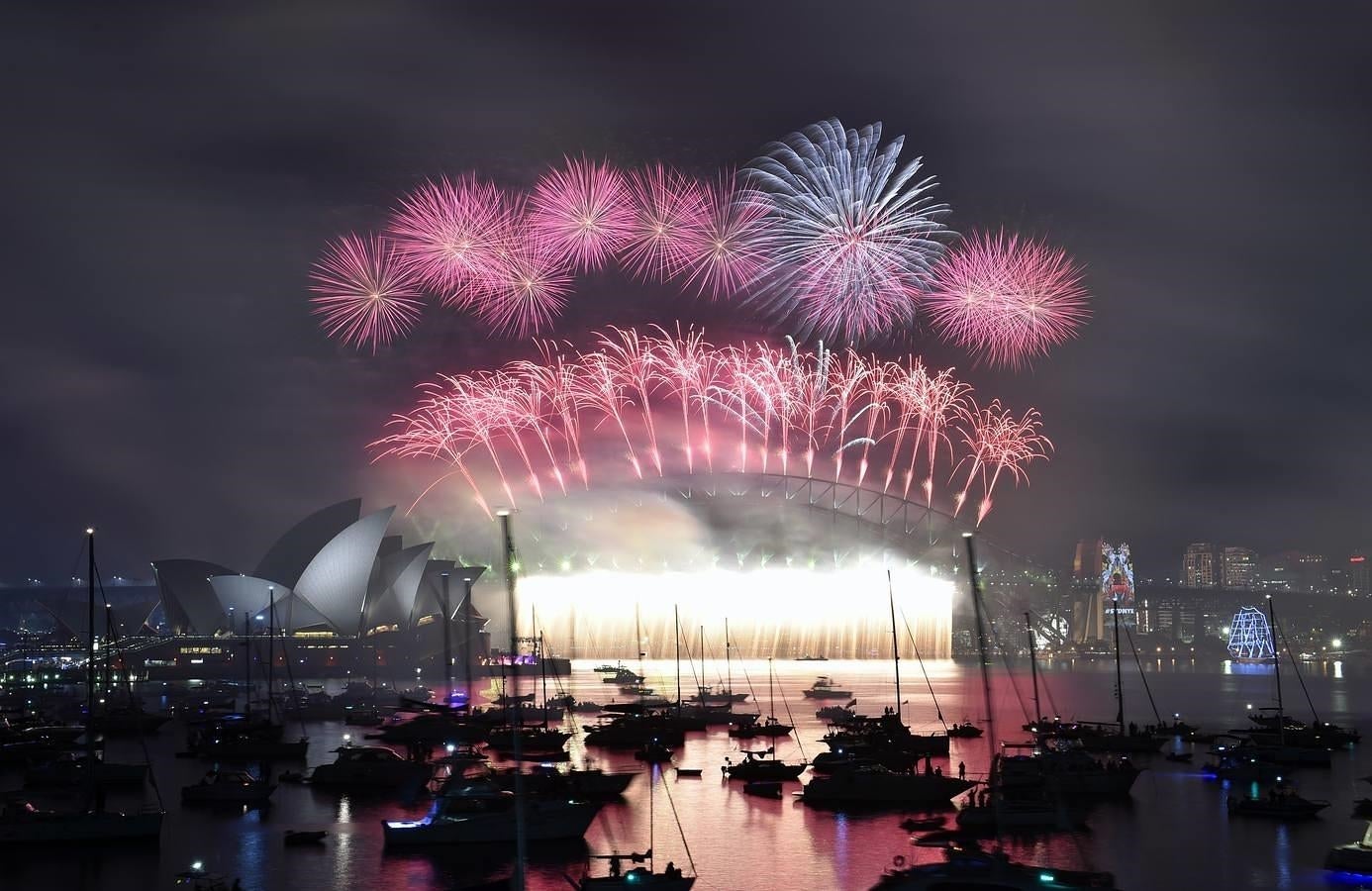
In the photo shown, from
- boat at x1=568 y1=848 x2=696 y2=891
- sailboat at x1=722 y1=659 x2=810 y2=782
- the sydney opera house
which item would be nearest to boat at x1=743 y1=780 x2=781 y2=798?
sailboat at x1=722 y1=659 x2=810 y2=782

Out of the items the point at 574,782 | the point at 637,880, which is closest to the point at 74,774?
the point at 574,782

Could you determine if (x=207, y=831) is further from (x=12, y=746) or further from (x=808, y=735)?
(x=808, y=735)

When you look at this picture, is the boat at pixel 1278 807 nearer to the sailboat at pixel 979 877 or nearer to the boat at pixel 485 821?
the sailboat at pixel 979 877

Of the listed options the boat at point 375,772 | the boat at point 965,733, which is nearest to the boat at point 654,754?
the boat at point 375,772

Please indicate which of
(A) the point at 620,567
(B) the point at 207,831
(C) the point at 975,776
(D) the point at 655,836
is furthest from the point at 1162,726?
(A) the point at 620,567

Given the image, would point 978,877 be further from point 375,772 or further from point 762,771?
point 375,772

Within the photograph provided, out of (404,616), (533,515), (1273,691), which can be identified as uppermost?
(533,515)

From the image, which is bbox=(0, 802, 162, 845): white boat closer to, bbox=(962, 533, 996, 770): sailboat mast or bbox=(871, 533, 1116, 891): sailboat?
bbox=(871, 533, 1116, 891): sailboat
